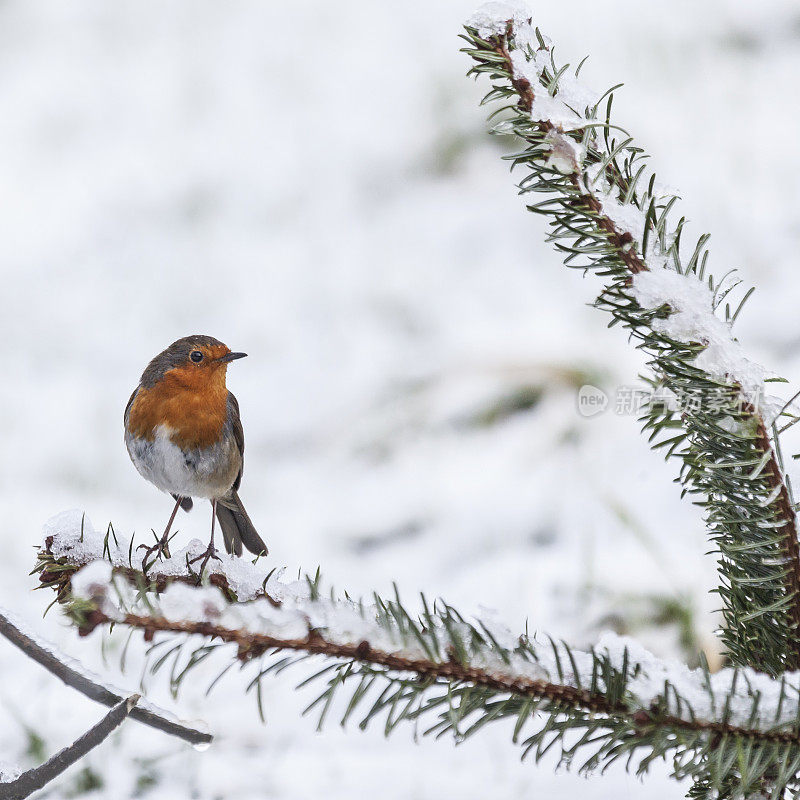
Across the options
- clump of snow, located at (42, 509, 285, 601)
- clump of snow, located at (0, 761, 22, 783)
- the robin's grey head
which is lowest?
clump of snow, located at (0, 761, 22, 783)

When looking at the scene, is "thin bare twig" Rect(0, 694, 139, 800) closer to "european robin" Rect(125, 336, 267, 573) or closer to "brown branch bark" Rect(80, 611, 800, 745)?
"brown branch bark" Rect(80, 611, 800, 745)

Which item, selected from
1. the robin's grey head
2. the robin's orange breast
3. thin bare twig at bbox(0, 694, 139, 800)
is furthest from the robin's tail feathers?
thin bare twig at bbox(0, 694, 139, 800)

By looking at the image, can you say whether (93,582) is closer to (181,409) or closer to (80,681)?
(80,681)

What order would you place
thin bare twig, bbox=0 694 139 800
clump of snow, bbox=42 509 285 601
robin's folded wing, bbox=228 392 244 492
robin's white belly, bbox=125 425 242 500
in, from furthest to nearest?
robin's folded wing, bbox=228 392 244 492
robin's white belly, bbox=125 425 242 500
clump of snow, bbox=42 509 285 601
thin bare twig, bbox=0 694 139 800

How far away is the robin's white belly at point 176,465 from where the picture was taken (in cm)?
166

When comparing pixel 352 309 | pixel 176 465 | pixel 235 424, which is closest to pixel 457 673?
pixel 176 465

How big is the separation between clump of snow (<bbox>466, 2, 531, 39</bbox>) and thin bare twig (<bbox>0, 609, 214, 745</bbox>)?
2.02 feet

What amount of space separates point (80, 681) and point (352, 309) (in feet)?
6.76

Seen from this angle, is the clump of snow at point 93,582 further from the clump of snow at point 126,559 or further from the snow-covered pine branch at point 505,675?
the clump of snow at point 126,559

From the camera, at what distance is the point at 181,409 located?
5.55ft

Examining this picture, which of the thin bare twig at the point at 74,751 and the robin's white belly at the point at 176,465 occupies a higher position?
the robin's white belly at the point at 176,465

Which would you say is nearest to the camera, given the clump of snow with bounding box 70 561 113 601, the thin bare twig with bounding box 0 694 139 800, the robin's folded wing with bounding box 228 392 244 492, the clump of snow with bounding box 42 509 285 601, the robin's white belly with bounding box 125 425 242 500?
the clump of snow with bounding box 70 561 113 601

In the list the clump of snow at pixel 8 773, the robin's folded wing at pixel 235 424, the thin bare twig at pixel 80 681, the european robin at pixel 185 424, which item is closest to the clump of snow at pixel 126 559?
the thin bare twig at pixel 80 681

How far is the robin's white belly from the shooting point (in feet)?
5.43
